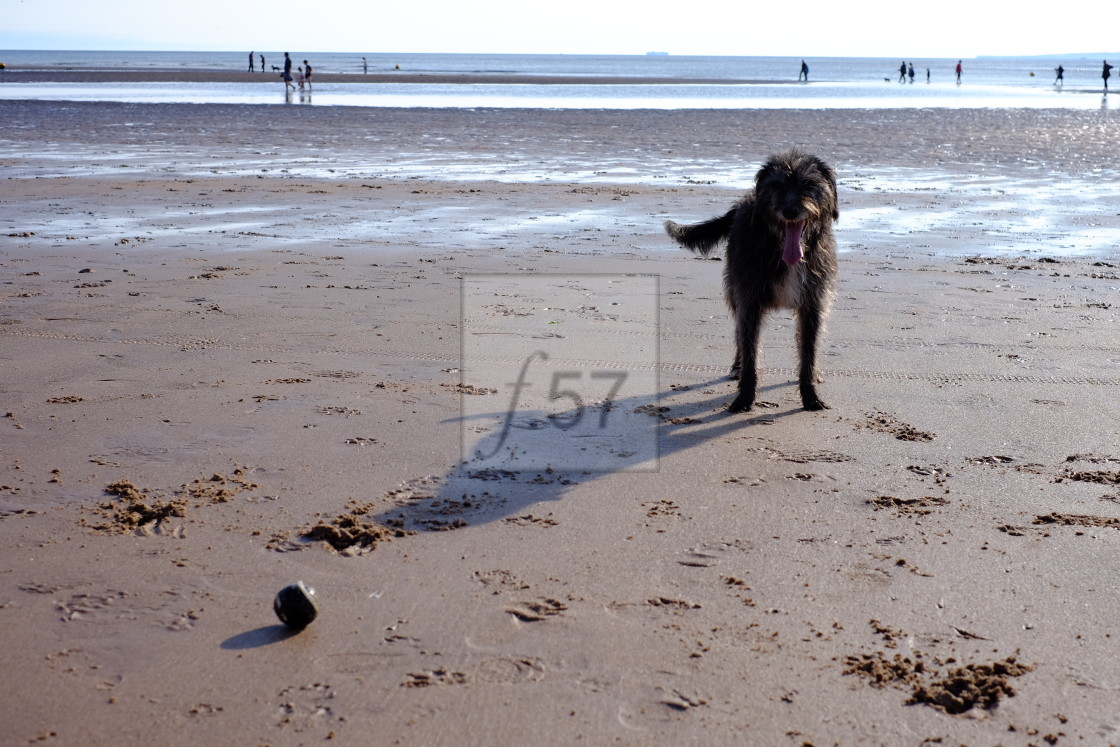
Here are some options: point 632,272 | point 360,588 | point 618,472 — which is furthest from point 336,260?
point 360,588

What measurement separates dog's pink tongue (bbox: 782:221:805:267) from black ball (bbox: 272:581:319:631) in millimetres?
3222

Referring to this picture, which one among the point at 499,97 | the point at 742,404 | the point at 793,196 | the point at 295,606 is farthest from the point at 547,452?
the point at 499,97

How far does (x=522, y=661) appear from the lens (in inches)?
121

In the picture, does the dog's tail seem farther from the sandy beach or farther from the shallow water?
the shallow water

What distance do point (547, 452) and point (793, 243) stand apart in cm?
172

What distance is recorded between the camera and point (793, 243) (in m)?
5.41

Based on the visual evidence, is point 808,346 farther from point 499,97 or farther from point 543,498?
point 499,97

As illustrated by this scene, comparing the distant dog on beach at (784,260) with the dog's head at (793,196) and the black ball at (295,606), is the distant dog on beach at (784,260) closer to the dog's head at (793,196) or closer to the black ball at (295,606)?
the dog's head at (793,196)

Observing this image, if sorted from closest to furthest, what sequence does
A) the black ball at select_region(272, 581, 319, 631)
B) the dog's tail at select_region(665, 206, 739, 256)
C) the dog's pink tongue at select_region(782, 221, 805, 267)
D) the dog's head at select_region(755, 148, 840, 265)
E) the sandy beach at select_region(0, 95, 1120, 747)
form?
1. the sandy beach at select_region(0, 95, 1120, 747)
2. the black ball at select_region(272, 581, 319, 631)
3. the dog's head at select_region(755, 148, 840, 265)
4. the dog's pink tongue at select_region(782, 221, 805, 267)
5. the dog's tail at select_region(665, 206, 739, 256)

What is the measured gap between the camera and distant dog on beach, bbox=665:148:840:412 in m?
5.34

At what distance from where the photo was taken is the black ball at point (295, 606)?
3174 millimetres

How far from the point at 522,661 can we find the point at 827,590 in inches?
44.7

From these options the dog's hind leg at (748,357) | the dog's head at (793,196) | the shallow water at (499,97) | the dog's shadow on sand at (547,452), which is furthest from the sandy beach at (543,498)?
the shallow water at (499,97)

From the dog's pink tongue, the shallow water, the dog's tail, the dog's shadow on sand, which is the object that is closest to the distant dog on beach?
the dog's pink tongue
